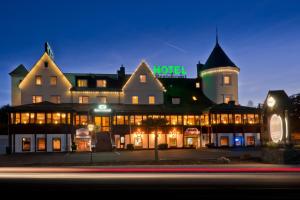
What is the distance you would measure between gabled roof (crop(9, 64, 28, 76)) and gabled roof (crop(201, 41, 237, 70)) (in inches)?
1239

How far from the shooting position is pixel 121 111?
66250mm

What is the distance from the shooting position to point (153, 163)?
3300 cm

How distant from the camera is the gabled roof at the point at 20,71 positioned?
7112cm

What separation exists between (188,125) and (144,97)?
8.63 metres

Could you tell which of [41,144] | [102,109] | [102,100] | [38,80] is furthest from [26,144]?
[102,100]

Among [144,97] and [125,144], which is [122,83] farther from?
[125,144]

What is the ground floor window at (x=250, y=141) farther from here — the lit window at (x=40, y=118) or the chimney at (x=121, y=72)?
the lit window at (x=40, y=118)

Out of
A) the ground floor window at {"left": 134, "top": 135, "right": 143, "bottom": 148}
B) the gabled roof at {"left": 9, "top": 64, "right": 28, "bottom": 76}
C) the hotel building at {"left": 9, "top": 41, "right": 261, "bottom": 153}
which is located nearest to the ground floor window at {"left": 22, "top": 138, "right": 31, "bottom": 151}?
the hotel building at {"left": 9, "top": 41, "right": 261, "bottom": 153}

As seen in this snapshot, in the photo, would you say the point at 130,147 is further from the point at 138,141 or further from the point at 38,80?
the point at 38,80

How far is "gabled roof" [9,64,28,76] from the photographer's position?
233 feet

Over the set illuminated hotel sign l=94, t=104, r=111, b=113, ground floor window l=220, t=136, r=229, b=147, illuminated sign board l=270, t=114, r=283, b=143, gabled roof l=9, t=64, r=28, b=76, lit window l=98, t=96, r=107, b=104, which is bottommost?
ground floor window l=220, t=136, r=229, b=147

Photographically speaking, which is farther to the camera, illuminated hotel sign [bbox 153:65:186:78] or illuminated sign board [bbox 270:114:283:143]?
illuminated hotel sign [bbox 153:65:186:78]

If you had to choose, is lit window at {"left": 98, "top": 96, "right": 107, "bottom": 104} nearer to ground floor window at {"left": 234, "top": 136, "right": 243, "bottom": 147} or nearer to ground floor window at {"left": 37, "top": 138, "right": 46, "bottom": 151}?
ground floor window at {"left": 37, "top": 138, "right": 46, "bottom": 151}

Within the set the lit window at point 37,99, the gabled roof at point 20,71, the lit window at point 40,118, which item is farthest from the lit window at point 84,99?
the gabled roof at point 20,71
